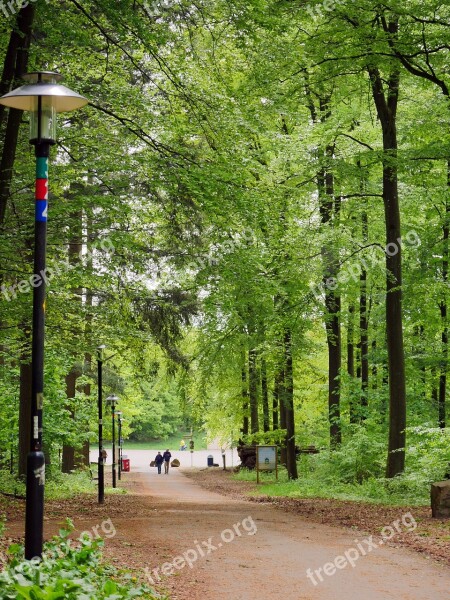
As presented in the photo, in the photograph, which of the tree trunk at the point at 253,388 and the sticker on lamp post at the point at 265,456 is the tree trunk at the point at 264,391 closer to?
the tree trunk at the point at 253,388

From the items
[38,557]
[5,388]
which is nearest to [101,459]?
[5,388]

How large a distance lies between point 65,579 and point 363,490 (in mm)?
14258

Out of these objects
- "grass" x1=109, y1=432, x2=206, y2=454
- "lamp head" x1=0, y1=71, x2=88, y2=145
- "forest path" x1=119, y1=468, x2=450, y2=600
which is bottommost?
"grass" x1=109, y1=432, x2=206, y2=454

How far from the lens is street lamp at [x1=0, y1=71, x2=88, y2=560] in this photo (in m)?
6.56

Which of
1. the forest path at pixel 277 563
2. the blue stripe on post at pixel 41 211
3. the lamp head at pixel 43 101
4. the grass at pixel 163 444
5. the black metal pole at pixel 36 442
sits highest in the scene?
the lamp head at pixel 43 101

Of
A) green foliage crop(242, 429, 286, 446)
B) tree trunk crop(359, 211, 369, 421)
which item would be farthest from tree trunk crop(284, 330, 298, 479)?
green foliage crop(242, 429, 286, 446)

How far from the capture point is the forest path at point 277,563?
26.8 ft

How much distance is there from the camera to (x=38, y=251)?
6852 mm

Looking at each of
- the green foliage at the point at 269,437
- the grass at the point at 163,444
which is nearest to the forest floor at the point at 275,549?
the green foliage at the point at 269,437

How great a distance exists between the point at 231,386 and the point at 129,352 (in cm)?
1361

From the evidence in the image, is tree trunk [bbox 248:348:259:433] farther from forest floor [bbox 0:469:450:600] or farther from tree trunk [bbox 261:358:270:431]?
forest floor [bbox 0:469:450:600]

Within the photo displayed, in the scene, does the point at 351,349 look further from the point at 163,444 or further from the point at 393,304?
the point at 163,444

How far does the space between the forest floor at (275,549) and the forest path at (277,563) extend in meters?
0.01

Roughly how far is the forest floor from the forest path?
1 centimetres
